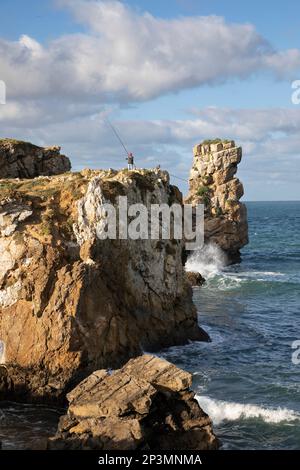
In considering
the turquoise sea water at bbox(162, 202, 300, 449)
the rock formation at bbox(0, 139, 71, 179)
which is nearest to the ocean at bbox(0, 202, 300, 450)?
the turquoise sea water at bbox(162, 202, 300, 449)

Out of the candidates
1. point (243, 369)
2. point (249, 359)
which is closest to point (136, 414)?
point (243, 369)

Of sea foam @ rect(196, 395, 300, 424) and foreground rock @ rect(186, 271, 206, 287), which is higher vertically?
foreground rock @ rect(186, 271, 206, 287)

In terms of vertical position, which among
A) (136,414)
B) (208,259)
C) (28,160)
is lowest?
(136,414)

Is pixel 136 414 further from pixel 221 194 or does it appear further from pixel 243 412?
pixel 221 194

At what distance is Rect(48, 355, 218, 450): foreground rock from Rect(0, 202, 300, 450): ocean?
229 cm

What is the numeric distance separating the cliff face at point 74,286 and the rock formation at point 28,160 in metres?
12.3

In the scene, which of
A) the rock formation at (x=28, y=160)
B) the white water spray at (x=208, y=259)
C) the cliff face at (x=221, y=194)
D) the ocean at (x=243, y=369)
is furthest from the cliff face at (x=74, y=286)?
the cliff face at (x=221, y=194)

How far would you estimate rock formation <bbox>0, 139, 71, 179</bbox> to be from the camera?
156 ft

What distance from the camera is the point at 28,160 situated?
48.6m

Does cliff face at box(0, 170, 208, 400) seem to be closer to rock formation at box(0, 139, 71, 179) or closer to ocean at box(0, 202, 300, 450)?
ocean at box(0, 202, 300, 450)

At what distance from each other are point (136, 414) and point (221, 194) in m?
59.7
